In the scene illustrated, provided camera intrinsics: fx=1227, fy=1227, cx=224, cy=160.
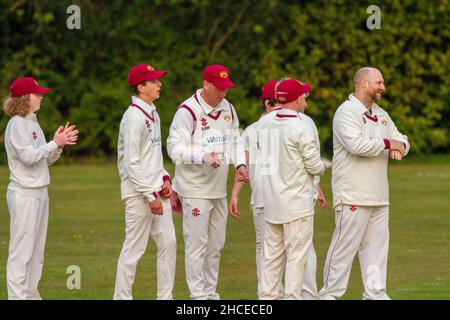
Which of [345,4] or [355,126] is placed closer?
[355,126]

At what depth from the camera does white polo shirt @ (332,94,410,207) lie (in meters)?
11.4

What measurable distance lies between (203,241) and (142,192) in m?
0.94

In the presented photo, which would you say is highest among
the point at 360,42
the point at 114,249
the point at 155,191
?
the point at 360,42

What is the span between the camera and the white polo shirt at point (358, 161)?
1138cm

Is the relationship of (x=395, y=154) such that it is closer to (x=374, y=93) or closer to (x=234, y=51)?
(x=374, y=93)

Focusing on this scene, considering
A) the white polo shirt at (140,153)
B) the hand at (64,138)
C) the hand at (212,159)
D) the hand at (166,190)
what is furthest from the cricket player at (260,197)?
the hand at (64,138)

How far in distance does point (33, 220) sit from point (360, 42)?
2265 cm

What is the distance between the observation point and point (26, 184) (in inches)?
433

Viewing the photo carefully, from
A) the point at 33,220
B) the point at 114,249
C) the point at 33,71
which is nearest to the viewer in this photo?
the point at 33,220

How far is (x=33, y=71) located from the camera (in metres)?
31.4

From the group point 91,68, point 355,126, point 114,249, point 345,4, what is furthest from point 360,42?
point 355,126

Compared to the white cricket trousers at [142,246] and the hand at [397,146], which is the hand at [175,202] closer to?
the white cricket trousers at [142,246]

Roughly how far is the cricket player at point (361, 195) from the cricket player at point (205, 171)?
99 cm
